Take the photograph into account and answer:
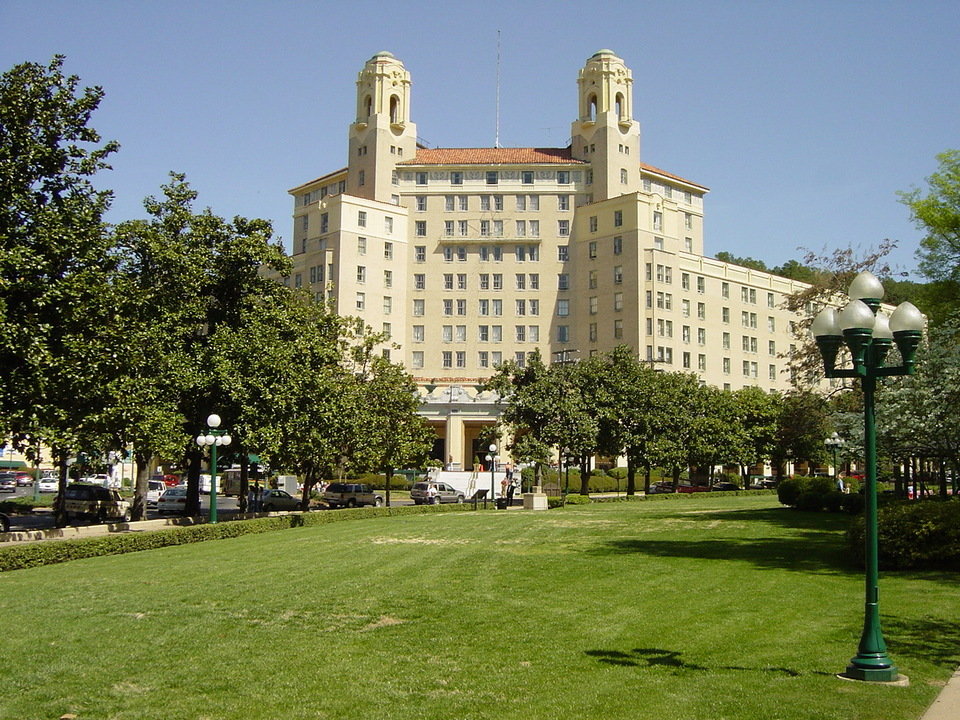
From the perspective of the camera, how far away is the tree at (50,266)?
963 inches

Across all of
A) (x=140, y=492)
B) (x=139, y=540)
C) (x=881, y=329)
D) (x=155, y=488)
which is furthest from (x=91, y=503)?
(x=881, y=329)

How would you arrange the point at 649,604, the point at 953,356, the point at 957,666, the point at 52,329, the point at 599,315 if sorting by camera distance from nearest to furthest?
the point at 957,666 → the point at 649,604 → the point at 52,329 → the point at 953,356 → the point at 599,315

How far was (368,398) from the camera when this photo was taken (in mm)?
49188

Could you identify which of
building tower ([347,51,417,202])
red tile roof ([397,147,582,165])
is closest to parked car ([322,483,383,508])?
building tower ([347,51,417,202])

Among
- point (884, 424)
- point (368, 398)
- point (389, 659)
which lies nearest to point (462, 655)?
point (389, 659)

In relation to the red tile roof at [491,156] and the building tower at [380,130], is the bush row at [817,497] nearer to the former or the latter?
the red tile roof at [491,156]

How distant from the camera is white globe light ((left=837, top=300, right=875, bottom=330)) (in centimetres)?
1044

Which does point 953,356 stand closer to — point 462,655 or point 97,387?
point 462,655

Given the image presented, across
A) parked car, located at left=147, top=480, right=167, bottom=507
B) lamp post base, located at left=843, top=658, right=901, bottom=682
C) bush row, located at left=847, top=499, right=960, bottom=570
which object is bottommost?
parked car, located at left=147, top=480, right=167, bottom=507

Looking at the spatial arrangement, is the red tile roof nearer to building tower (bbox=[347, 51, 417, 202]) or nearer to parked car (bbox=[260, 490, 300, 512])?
building tower (bbox=[347, 51, 417, 202])

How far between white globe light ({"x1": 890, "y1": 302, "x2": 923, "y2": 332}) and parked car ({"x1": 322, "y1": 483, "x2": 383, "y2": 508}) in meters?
48.0

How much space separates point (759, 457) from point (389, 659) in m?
67.1

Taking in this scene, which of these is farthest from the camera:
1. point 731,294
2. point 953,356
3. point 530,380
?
point 731,294

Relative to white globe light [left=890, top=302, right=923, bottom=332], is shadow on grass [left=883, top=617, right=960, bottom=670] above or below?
below
